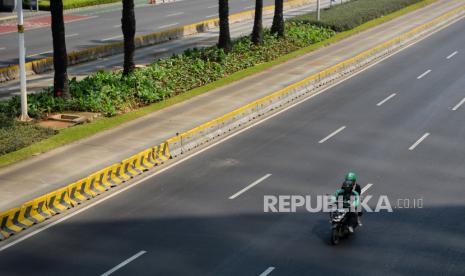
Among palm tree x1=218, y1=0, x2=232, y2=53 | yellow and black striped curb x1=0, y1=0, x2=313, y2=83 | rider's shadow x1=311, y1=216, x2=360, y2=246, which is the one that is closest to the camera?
rider's shadow x1=311, y1=216, x2=360, y2=246

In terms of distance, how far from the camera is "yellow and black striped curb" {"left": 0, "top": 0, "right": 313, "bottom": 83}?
43.7 metres

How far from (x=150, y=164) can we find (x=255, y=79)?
14.7m

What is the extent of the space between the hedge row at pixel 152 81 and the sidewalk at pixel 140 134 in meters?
1.56

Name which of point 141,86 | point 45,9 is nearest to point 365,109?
point 141,86

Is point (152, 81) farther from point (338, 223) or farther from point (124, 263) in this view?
point (124, 263)

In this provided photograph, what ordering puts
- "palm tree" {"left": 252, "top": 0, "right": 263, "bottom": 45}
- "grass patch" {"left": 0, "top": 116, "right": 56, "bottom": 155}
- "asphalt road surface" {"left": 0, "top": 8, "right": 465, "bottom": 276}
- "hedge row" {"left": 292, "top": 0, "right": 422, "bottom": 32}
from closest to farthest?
"asphalt road surface" {"left": 0, "top": 8, "right": 465, "bottom": 276}
"grass patch" {"left": 0, "top": 116, "right": 56, "bottom": 155}
"palm tree" {"left": 252, "top": 0, "right": 263, "bottom": 45}
"hedge row" {"left": 292, "top": 0, "right": 422, "bottom": 32}

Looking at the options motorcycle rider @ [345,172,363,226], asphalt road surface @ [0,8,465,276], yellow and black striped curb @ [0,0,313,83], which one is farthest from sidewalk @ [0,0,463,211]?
→ yellow and black striped curb @ [0,0,313,83]

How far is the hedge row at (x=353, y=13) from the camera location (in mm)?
57594

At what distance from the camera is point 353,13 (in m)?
61.6

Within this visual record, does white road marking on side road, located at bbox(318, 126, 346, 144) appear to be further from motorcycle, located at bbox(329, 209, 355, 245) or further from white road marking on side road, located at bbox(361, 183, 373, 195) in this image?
motorcycle, located at bbox(329, 209, 355, 245)

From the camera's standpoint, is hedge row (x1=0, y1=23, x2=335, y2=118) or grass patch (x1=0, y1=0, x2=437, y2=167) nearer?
grass patch (x1=0, y1=0, x2=437, y2=167)

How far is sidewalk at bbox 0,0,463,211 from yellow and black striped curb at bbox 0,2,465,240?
2.43ft

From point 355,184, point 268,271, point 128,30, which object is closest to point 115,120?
point 128,30

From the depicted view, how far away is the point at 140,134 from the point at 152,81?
7028 millimetres
